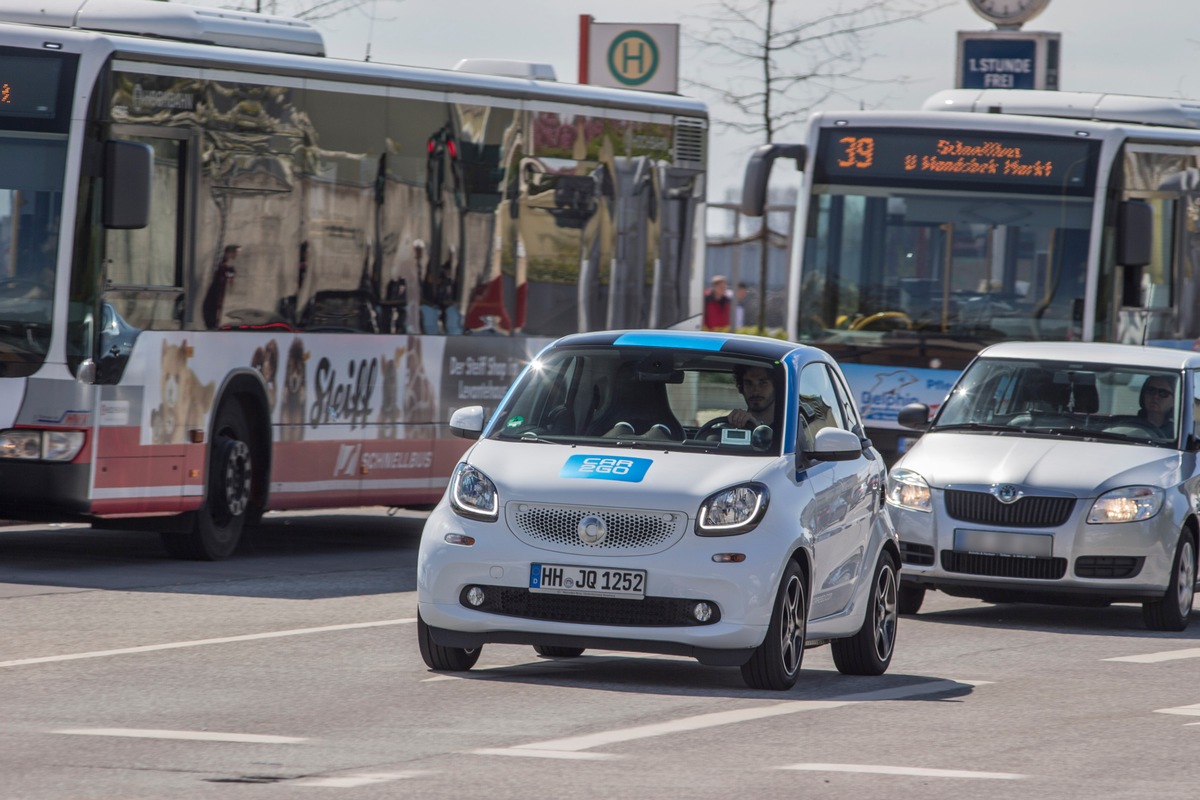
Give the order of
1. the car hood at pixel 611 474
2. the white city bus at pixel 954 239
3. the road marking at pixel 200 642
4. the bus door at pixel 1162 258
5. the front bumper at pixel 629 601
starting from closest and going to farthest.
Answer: the front bumper at pixel 629 601, the car hood at pixel 611 474, the road marking at pixel 200 642, the white city bus at pixel 954 239, the bus door at pixel 1162 258

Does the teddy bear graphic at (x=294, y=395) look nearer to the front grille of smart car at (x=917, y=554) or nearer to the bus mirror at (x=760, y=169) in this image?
the front grille of smart car at (x=917, y=554)

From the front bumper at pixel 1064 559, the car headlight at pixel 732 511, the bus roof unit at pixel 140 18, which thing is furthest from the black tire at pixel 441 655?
the bus roof unit at pixel 140 18

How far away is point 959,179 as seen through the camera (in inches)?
813

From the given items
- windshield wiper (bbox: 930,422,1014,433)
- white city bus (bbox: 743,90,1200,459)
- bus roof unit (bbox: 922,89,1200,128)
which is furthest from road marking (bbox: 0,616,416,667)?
bus roof unit (bbox: 922,89,1200,128)

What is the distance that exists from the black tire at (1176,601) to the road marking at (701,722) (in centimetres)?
337

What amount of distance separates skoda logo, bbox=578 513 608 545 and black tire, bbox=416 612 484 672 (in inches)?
33.2

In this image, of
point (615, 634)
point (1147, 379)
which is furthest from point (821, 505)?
point (1147, 379)

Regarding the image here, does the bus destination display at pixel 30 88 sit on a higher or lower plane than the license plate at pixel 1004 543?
higher

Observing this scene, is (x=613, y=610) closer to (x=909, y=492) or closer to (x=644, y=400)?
(x=644, y=400)

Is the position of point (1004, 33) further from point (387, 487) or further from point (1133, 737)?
point (1133, 737)

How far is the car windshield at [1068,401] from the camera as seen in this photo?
601 inches

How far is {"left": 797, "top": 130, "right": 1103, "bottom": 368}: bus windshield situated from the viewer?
20422 mm

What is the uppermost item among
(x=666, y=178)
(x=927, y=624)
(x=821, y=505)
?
(x=666, y=178)

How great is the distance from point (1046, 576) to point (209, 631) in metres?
4.90
